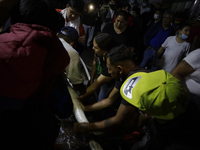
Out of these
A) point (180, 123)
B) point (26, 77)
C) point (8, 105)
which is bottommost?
point (180, 123)

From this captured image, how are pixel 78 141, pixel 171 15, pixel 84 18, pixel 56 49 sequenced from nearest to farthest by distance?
1. pixel 56 49
2. pixel 78 141
3. pixel 171 15
4. pixel 84 18

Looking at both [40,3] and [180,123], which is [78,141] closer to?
[180,123]

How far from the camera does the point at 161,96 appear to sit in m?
0.88

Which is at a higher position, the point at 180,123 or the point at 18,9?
the point at 18,9

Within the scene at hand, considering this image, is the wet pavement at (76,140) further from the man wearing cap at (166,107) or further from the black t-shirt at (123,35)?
the black t-shirt at (123,35)

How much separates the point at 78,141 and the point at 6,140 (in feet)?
2.51

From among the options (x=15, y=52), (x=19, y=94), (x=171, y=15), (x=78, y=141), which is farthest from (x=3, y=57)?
(x=171, y=15)

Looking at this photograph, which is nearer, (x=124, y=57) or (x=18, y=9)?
(x=18, y=9)

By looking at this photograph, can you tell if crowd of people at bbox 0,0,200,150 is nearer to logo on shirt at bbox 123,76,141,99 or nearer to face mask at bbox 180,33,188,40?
logo on shirt at bbox 123,76,141,99

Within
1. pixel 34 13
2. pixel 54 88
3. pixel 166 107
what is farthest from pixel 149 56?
pixel 34 13

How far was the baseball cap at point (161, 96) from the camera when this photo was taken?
2.90ft

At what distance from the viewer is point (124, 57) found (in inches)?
59.4

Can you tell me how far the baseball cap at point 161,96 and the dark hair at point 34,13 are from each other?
783 mm

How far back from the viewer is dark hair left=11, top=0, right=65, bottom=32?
0.81 m
